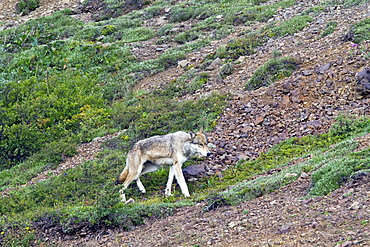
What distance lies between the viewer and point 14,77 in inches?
987

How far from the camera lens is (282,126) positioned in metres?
14.7

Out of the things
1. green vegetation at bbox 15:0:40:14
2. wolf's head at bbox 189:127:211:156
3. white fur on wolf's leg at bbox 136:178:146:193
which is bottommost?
white fur on wolf's leg at bbox 136:178:146:193

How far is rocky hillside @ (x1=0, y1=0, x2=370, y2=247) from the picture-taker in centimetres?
786

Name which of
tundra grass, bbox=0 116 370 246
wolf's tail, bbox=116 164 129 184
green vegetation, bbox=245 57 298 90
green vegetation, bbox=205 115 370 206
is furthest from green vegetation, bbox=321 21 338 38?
wolf's tail, bbox=116 164 129 184

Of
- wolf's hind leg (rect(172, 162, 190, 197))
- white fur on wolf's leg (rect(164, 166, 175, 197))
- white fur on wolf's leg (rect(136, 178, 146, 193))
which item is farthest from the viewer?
white fur on wolf's leg (rect(136, 178, 146, 193))

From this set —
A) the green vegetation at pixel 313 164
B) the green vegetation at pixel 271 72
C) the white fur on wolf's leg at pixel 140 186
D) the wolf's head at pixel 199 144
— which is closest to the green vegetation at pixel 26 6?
the green vegetation at pixel 271 72

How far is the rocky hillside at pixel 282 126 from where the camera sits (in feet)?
25.8

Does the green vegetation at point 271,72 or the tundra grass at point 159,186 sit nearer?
the tundra grass at point 159,186

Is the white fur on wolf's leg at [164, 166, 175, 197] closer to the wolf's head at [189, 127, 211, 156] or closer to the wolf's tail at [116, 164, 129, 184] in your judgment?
the wolf's head at [189, 127, 211, 156]

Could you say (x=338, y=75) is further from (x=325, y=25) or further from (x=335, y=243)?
(x=335, y=243)

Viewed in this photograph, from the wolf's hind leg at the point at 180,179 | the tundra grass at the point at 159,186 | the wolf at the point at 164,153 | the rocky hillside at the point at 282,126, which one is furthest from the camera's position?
the wolf at the point at 164,153

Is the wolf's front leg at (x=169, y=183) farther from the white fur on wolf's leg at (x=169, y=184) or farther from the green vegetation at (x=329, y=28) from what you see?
the green vegetation at (x=329, y=28)

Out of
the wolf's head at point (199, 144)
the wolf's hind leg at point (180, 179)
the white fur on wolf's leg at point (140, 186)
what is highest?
the wolf's head at point (199, 144)

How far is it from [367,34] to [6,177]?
48.0 ft
